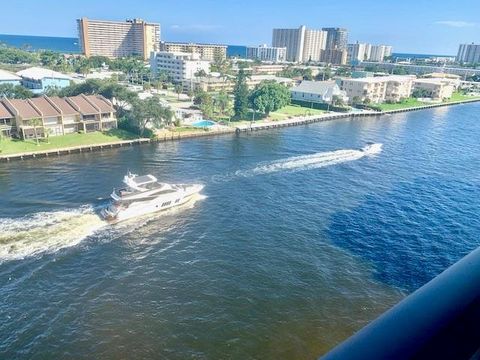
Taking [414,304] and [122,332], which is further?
[122,332]

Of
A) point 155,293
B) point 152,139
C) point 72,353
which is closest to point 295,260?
point 155,293

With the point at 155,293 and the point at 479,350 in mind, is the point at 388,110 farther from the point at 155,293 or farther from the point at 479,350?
the point at 479,350

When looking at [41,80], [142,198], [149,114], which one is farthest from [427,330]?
[41,80]

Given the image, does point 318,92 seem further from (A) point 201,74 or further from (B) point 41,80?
(B) point 41,80

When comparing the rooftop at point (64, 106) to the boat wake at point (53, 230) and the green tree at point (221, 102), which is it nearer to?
the boat wake at point (53, 230)

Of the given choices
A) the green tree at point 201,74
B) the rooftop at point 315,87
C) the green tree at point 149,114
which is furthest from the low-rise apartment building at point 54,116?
the rooftop at point 315,87

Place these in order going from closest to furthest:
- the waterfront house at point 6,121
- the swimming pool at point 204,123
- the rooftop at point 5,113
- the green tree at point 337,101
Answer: the waterfront house at point 6,121 → the rooftop at point 5,113 → the swimming pool at point 204,123 → the green tree at point 337,101

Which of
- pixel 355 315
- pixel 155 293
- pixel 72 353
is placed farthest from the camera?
pixel 155 293
